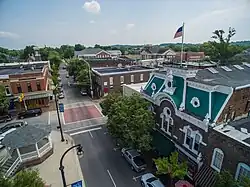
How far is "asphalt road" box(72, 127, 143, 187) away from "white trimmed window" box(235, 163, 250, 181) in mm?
7413

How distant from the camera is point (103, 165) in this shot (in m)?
16.5

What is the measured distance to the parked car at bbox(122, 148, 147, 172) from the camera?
15406mm

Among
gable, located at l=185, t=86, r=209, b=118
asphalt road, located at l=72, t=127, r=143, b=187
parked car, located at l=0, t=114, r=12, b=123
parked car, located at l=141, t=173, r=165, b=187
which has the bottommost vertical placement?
asphalt road, located at l=72, t=127, r=143, b=187

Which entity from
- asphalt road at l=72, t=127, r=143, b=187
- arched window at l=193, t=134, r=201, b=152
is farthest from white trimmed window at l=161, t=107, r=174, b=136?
asphalt road at l=72, t=127, r=143, b=187

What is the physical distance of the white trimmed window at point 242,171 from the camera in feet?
32.5

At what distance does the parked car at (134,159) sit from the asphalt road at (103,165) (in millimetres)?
478

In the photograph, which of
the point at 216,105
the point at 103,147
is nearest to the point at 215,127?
the point at 216,105

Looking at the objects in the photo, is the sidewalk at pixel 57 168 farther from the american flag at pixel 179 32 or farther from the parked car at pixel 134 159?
the american flag at pixel 179 32

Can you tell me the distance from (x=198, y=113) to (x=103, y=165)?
10.0 meters

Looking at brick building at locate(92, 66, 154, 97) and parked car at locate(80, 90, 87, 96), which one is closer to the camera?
brick building at locate(92, 66, 154, 97)

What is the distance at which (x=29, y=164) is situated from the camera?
16.7 meters

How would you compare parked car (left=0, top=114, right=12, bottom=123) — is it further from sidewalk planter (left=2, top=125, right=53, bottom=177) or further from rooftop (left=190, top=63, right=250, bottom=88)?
rooftop (left=190, top=63, right=250, bottom=88)

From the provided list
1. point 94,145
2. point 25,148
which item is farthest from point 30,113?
point 94,145

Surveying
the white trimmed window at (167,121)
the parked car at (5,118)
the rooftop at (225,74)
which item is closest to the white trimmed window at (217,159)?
the white trimmed window at (167,121)
